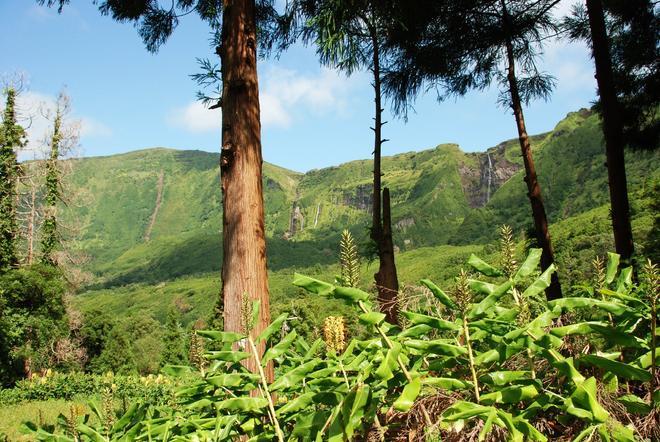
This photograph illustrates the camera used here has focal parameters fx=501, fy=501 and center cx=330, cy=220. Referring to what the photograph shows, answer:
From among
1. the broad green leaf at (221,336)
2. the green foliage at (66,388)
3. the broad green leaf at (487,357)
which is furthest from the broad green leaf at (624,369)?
the green foliage at (66,388)

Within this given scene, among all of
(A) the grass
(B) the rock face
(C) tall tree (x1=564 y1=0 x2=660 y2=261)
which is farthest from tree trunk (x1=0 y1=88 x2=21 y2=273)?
(B) the rock face

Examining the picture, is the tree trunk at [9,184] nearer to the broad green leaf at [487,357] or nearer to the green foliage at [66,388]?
the green foliage at [66,388]

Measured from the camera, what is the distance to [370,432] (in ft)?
2.76

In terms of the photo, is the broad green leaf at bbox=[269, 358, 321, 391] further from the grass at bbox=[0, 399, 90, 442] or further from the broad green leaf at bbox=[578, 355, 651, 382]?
the grass at bbox=[0, 399, 90, 442]

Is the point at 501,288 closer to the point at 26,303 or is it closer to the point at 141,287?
the point at 26,303

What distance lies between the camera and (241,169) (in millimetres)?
3803

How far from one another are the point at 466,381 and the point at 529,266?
0.23 meters

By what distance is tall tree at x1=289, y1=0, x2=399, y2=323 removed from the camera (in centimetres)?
389

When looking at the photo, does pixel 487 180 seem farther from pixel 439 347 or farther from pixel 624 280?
pixel 439 347

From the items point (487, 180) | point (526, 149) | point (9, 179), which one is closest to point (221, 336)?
point (526, 149)

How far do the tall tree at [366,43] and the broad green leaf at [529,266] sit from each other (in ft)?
9.84

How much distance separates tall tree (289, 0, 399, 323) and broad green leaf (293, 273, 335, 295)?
311 centimetres

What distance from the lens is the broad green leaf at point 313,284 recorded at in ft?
2.48

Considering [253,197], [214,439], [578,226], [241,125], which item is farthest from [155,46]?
[578,226]
